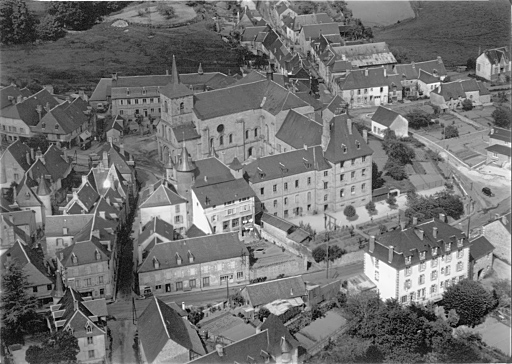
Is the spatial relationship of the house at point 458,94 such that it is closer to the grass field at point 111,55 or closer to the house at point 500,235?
the grass field at point 111,55

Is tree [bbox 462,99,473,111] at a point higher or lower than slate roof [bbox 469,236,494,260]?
lower

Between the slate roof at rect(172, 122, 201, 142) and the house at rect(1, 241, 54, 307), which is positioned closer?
the house at rect(1, 241, 54, 307)

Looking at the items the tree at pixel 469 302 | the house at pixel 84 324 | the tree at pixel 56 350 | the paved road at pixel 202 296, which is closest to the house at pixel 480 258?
the tree at pixel 469 302

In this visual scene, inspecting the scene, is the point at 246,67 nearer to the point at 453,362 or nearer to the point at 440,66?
the point at 440,66

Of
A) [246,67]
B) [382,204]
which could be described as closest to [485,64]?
[246,67]

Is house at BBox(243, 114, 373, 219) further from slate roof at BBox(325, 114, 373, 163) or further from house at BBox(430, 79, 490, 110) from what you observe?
house at BBox(430, 79, 490, 110)

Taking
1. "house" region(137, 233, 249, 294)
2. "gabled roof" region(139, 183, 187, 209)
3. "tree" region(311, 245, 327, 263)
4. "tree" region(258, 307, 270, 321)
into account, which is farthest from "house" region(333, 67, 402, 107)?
"tree" region(258, 307, 270, 321)

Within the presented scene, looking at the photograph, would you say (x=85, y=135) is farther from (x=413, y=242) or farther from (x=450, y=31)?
(x=450, y=31)
